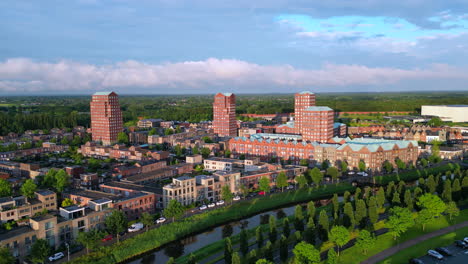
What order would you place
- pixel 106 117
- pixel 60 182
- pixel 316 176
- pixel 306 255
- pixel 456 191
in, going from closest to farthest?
pixel 306 255 → pixel 456 191 → pixel 60 182 → pixel 316 176 → pixel 106 117

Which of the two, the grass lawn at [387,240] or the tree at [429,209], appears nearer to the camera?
the grass lawn at [387,240]

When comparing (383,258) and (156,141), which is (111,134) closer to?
(156,141)

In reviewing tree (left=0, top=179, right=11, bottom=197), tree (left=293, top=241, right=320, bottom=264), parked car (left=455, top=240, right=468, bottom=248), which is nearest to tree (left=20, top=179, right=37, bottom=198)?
tree (left=0, top=179, right=11, bottom=197)

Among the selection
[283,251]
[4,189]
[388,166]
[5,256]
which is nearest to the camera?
[5,256]

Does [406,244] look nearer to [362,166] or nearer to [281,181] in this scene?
[281,181]

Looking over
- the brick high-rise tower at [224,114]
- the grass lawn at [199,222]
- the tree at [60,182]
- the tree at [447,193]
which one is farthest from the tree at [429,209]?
the brick high-rise tower at [224,114]

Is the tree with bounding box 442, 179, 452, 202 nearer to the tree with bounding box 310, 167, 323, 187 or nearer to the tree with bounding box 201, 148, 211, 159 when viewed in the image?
the tree with bounding box 310, 167, 323, 187

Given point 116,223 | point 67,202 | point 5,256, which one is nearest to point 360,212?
point 116,223

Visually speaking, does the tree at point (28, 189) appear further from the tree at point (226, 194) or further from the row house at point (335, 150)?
the row house at point (335, 150)
